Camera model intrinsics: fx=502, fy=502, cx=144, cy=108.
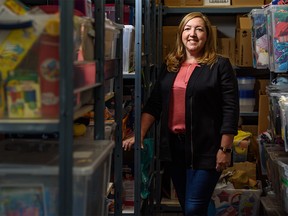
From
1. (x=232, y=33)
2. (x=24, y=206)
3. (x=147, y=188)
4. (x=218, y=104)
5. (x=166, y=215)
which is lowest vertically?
(x=166, y=215)

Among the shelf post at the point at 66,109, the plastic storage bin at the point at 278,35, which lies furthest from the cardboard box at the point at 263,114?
the shelf post at the point at 66,109

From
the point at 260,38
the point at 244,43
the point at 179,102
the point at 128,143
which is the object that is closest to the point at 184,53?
the point at 179,102

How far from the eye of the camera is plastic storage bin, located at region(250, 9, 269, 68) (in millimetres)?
3486

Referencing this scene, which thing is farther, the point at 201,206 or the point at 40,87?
the point at 201,206

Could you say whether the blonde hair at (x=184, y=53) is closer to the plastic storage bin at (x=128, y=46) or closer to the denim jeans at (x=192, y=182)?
the plastic storage bin at (x=128, y=46)

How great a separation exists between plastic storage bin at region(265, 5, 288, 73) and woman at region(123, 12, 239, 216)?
0.61 meters

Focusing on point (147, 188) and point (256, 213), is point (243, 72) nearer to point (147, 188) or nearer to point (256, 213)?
point (256, 213)

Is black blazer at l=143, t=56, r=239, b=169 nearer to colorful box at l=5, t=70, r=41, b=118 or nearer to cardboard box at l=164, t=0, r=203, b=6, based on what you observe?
colorful box at l=5, t=70, r=41, b=118

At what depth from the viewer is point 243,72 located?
447 centimetres

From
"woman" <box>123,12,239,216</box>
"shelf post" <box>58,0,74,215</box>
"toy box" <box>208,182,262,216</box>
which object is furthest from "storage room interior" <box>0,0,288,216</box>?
"woman" <box>123,12,239,216</box>

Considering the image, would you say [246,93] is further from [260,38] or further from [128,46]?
[128,46]

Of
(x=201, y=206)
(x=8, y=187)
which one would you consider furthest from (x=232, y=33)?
(x=8, y=187)

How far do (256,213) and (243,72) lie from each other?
4.32ft

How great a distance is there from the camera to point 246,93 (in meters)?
4.11
